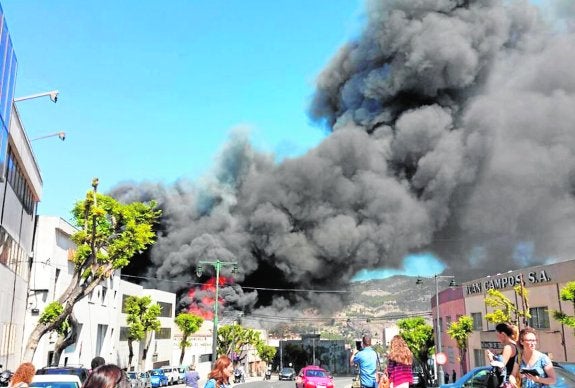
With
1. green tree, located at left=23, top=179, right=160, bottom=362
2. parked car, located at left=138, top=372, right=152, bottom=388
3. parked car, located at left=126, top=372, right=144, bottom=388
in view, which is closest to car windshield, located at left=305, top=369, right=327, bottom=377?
green tree, located at left=23, top=179, right=160, bottom=362

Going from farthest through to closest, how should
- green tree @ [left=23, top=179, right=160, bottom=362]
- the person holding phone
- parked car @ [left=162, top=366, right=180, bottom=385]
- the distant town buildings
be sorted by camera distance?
1. parked car @ [left=162, top=366, right=180, bottom=385]
2. the distant town buildings
3. green tree @ [left=23, top=179, right=160, bottom=362]
4. the person holding phone

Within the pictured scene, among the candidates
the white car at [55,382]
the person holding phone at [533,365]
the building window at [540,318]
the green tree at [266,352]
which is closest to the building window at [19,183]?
the white car at [55,382]

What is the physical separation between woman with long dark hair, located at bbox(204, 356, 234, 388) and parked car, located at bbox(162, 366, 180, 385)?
106ft

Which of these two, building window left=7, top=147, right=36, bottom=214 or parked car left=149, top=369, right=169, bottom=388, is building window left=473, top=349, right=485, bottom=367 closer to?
parked car left=149, top=369, right=169, bottom=388

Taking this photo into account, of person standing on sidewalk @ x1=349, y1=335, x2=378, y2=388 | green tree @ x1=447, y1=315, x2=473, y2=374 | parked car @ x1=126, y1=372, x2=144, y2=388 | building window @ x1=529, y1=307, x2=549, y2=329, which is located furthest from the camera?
green tree @ x1=447, y1=315, x2=473, y2=374

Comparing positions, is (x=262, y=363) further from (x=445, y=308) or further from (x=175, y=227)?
(x=445, y=308)

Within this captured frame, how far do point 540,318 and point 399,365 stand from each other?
25499 millimetres

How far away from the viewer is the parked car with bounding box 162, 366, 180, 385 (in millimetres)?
35150

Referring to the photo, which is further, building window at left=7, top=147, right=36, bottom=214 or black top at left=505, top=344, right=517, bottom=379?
building window at left=7, top=147, right=36, bottom=214

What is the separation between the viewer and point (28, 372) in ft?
16.3

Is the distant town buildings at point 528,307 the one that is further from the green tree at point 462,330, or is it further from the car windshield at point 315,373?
the car windshield at point 315,373

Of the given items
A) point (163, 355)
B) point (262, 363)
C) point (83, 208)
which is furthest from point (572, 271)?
point (262, 363)

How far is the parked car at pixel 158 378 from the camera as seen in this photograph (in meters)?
31.2

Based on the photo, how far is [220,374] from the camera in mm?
4980
